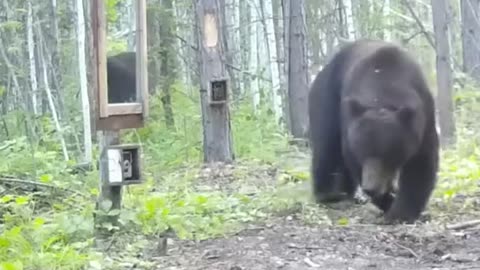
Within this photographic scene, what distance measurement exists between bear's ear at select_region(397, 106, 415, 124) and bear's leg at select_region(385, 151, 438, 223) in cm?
53

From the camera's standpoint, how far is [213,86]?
10.2 meters

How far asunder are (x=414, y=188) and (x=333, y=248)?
142 centimetres

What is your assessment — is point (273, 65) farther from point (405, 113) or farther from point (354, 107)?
point (405, 113)

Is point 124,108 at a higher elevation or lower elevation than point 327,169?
higher

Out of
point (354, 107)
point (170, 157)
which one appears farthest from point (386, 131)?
point (170, 157)

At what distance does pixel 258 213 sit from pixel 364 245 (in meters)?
1.34

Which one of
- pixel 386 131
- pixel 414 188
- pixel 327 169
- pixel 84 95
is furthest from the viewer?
pixel 84 95

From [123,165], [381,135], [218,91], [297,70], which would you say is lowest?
[123,165]

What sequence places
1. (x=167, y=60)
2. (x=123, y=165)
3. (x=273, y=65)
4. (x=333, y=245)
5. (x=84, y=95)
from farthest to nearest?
(x=273, y=65)
(x=167, y=60)
(x=84, y=95)
(x=123, y=165)
(x=333, y=245)

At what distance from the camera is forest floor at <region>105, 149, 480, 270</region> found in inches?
213

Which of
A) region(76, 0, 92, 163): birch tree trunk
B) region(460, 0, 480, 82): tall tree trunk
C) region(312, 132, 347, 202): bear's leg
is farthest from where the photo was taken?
region(460, 0, 480, 82): tall tree trunk

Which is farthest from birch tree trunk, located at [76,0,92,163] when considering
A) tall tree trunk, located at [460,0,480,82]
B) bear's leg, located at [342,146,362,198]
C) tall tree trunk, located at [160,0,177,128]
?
tall tree trunk, located at [460,0,480,82]

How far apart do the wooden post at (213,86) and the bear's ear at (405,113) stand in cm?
371

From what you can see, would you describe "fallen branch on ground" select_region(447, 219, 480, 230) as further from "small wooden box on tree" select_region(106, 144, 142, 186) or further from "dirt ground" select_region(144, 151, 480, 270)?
"small wooden box on tree" select_region(106, 144, 142, 186)
